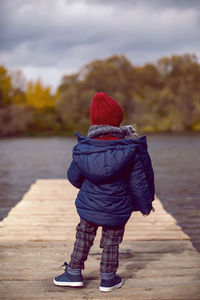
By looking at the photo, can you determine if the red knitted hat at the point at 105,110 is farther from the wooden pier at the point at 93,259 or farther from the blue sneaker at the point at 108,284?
the wooden pier at the point at 93,259

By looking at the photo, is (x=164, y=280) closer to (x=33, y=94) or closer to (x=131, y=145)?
(x=131, y=145)

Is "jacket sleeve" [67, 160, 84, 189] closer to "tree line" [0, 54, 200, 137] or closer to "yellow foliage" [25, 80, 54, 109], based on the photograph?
"tree line" [0, 54, 200, 137]

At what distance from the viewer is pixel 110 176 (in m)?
2.88

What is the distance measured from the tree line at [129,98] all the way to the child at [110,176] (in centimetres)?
4917

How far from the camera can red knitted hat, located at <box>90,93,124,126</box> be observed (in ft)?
9.60

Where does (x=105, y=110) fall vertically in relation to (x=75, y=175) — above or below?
above

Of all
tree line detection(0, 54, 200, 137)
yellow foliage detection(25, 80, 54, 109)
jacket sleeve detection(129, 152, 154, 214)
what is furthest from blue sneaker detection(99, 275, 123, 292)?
yellow foliage detection(25, 80, 54, 109)

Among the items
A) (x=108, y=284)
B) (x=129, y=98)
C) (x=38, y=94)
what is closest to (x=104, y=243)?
(x=108, y=284)

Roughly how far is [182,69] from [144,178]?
186 feet

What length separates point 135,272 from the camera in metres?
3.45

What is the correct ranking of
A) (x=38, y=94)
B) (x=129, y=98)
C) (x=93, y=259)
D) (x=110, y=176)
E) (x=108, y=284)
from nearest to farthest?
(x=110, y=176) → (x=108, y=284) → (x=93, y=259) → (x=129, y=98) → (x=38, y=94)

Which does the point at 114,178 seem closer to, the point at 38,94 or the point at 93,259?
the point at 93,259

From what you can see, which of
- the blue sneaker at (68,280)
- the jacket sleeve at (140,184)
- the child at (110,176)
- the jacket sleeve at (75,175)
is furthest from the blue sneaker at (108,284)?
the jacket sleeve at (75,175)

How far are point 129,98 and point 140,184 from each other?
174 ft
